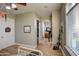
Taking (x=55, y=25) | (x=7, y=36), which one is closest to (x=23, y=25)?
(x=7, y=36)

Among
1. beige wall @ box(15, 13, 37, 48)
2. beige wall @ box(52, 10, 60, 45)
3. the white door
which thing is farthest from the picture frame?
beige wall @ box(52, 10, 60, 45)

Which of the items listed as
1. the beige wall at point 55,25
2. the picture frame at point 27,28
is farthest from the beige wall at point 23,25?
the beige wall at point 55,25

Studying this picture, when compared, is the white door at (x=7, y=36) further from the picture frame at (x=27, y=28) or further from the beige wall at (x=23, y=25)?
the picture frame at (x=27, y=28)

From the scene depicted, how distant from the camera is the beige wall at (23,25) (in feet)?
6.82

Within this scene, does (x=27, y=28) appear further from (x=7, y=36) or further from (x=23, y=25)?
(x=7, y=36)

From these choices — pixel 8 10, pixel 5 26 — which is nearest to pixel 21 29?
pixel 5 26

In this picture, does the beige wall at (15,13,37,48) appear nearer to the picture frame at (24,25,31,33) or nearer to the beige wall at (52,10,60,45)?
the picture frame at (24,25,31,33)

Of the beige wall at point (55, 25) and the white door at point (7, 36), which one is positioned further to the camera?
the beige wall at point (55, 25)

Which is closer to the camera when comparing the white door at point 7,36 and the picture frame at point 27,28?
the white door at point 7,36

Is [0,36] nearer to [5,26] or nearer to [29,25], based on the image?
[5,26]

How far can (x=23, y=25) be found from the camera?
7.05 feet

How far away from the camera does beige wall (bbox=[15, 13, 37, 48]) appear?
2.08 meters

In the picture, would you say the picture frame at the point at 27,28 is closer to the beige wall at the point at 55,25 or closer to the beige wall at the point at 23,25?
the beige wall at the point at 23,25

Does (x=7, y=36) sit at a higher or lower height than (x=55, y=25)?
lower
